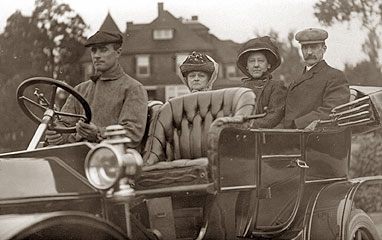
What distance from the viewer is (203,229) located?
4098 mm

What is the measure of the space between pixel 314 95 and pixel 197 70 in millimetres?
968

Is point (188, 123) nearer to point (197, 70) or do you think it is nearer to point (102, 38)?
point (102, 38)

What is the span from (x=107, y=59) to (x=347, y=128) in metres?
1.74

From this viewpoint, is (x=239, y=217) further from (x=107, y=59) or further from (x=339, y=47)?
(x=339, y=47)

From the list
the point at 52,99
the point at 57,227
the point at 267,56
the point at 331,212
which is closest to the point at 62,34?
the point at 267,56

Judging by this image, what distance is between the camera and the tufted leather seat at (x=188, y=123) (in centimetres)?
436

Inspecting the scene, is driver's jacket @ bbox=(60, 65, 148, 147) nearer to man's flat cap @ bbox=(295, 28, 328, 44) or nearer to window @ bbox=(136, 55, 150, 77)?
man's flat cap @ bbox=(295, 28, 328, 44)

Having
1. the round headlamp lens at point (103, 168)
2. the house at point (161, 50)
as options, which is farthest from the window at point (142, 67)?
the round headlamp lens at point (103, 168)

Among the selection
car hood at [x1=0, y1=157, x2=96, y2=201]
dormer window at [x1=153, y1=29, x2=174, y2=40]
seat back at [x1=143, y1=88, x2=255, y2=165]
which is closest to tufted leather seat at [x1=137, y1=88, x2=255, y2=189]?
seat back at [x1=143, y1=88, x2=255, y2=165]

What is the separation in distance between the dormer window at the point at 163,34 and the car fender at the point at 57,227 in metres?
5.65

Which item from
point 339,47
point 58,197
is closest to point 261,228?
point 58,197

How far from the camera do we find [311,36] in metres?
5.34

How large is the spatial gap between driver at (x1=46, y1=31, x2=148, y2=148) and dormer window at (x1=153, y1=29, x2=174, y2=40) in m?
3.92

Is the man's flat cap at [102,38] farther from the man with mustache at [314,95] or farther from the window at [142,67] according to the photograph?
the window at [142,67]
